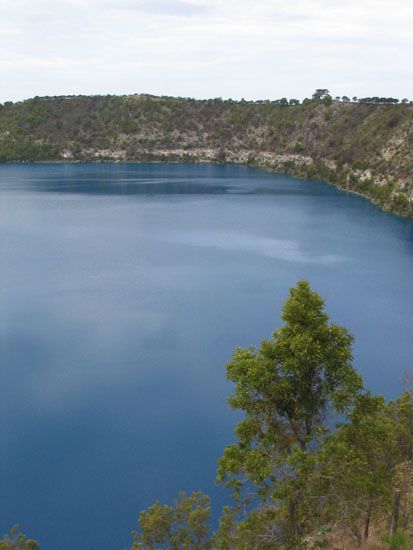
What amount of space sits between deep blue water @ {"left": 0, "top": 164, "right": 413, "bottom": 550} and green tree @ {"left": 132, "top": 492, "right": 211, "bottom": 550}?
7218mm

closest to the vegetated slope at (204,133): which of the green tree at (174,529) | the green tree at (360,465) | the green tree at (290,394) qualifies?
the green tree at (360,465)

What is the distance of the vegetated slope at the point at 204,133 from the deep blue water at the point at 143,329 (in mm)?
55633

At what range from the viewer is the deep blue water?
25906 mm

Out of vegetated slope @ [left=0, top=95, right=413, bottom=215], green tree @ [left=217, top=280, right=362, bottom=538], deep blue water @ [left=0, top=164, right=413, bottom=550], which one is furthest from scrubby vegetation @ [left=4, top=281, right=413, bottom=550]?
vegetated slope @ [left=0, top=95, right=413, bottom=215]

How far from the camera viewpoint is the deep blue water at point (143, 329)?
85.0 feet

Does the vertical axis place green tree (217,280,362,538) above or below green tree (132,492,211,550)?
above

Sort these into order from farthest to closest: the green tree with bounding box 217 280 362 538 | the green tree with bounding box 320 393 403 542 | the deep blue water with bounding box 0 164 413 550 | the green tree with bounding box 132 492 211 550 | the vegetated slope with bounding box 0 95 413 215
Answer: the vegetated slope with bounding box 0 95 413 215 < the deep blue water with bounding box 0 164 413 550 < the green tree with bounding box 132 492 211 550 < the green tree with bounding box 217 280 362 538 < the green tree with bounding box 320 393 403 542

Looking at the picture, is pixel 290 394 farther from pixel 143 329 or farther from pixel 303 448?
pixel 143 329

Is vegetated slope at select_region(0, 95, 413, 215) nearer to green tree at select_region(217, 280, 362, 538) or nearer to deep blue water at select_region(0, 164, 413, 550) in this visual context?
deep blue water at select_region(0, 164, 413, 550)

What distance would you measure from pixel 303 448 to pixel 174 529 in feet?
16.4

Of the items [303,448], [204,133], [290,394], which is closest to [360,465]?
[303,448]

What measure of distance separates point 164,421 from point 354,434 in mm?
17152

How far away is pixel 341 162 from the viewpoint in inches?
4975

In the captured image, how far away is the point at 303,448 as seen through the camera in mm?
15281
